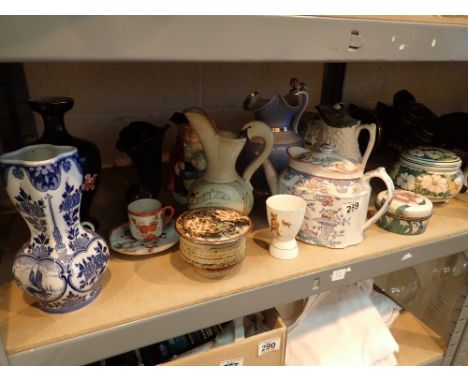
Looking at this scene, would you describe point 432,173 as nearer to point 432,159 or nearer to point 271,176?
point 432,159

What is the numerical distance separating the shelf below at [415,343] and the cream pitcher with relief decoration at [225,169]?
2.01 ft

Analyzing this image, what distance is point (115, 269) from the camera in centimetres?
54

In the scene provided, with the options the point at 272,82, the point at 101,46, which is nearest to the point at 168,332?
the point at 101,46

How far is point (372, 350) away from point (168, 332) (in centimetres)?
56

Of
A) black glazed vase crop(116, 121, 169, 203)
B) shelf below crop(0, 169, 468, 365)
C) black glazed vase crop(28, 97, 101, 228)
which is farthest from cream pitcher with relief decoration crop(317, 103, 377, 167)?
black glazed vase crop(28, 97, 101, 228)

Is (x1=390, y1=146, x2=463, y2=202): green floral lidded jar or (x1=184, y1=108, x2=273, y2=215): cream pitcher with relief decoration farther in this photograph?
(x1=390, y1=146, x2=463, y2=202): green floral lidded jar

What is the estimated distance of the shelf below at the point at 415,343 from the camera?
0.89 metres

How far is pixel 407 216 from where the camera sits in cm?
64

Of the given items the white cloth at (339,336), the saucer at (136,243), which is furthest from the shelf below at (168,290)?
the white cloth at (339,336)

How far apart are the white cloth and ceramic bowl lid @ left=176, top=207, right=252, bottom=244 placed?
1.29ft

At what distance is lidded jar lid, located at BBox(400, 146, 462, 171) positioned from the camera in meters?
0.72

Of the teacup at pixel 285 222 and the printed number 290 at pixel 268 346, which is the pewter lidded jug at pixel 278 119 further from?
the printed number 290 at pixel 268 346

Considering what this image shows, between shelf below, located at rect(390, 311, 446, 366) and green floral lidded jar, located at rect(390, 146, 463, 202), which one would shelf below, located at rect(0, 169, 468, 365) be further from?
shelf below, located at rect(390, 311, 446, 366)

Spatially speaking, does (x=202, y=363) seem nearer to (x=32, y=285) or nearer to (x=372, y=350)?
(x=32, y=285)
